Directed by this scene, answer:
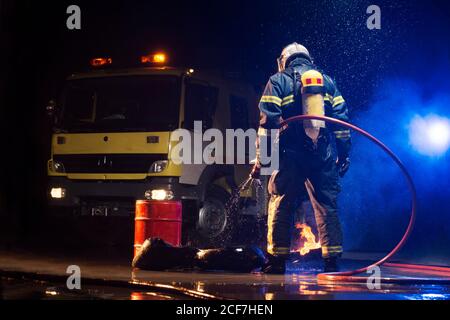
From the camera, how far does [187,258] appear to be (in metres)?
6.16

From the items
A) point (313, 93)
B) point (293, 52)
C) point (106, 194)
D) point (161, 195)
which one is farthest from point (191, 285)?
point (106, 194)

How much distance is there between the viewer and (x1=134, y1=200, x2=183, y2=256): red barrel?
6605 millimetres

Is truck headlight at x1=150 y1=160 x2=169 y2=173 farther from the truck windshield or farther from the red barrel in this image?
the red barrel

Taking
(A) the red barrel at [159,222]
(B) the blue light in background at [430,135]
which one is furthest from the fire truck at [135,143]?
(B) the blue light in background at [430,135]

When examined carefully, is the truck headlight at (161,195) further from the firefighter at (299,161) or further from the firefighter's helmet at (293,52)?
Answer: the firefighter's helmet at (293,52)

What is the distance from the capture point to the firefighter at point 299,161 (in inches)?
233

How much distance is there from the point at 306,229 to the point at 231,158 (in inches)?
83.7

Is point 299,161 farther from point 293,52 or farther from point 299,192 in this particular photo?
point 293,52

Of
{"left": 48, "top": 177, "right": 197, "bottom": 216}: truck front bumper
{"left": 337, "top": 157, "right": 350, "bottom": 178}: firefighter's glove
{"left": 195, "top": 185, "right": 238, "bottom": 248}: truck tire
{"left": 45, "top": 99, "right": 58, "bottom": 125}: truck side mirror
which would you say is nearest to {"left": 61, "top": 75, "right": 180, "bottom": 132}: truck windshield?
{"left": 45, "top": 99, "right": 58, "bottom": 125}: truck side mirror

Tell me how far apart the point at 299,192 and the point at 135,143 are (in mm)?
3020

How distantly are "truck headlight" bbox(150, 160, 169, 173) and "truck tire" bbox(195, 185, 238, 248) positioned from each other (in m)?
0.93
